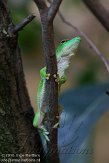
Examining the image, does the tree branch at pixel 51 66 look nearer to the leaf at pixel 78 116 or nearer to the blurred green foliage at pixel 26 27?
the leaf at pixel 78 116

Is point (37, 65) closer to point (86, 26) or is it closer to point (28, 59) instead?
point (28, 59)

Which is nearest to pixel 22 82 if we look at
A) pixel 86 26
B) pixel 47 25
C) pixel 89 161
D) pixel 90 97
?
pixel 47 25

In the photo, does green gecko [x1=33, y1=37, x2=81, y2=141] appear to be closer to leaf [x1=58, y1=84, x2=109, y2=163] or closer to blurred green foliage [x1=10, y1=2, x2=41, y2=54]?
leaf [x1=58, y1=84, x2=109, y2=163]

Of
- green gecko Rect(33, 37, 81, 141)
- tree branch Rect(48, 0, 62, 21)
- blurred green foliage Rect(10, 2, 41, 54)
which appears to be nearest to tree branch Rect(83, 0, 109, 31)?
green gecko Rect(33, 37, 81, 141)

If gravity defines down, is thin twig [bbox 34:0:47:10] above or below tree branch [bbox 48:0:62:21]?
above

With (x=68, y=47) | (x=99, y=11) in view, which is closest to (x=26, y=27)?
(x=99, y=11)

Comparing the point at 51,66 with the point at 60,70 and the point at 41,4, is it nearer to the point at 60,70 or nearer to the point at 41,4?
the point at 41,4
